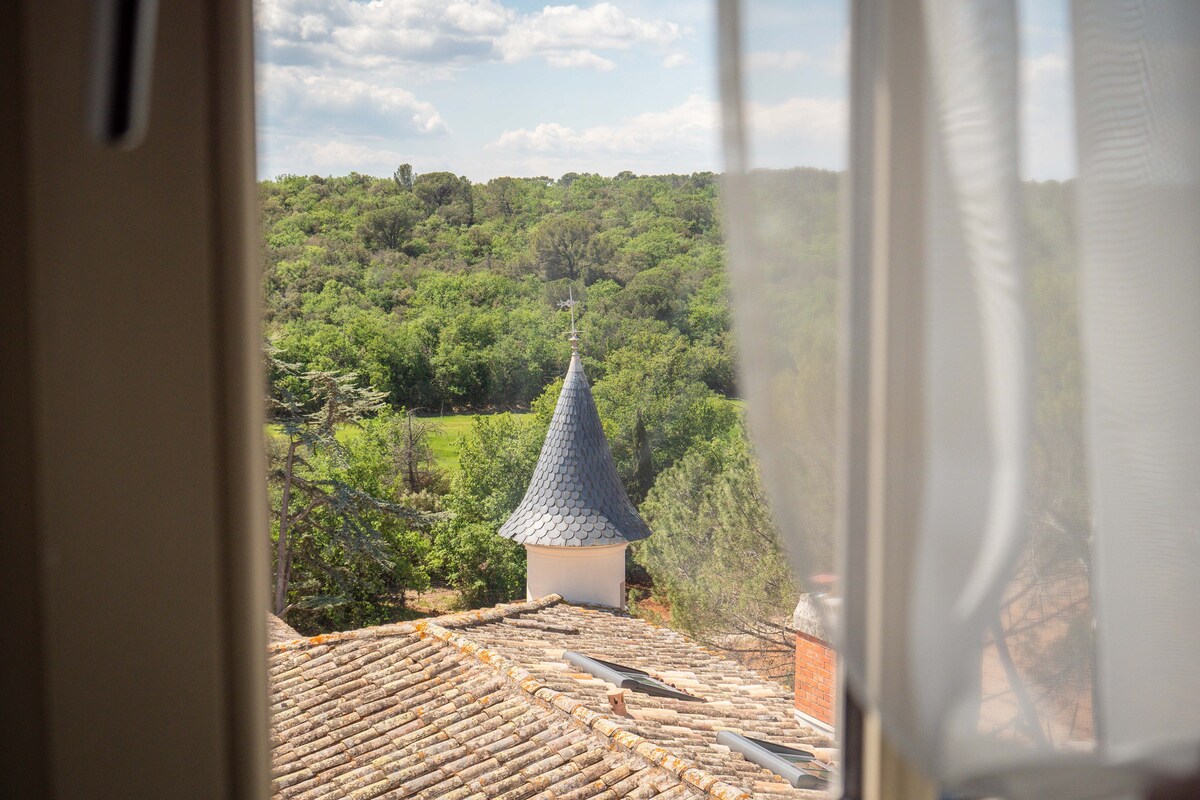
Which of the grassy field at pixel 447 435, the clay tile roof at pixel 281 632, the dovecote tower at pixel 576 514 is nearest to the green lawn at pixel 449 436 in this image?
the grassy field at pixel 447 435

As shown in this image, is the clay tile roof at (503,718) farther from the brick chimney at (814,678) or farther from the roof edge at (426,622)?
the brick chimney at (814,678)

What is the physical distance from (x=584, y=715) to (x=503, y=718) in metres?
0.23

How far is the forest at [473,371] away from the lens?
1.26 m

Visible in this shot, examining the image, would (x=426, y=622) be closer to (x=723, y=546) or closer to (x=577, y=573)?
(x=577, y=573)

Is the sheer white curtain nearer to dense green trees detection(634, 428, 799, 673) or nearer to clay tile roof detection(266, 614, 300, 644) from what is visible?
dense green trees detection(634, 428, 799, 673)

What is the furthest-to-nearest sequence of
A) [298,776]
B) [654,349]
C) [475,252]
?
[298,776] < [654,349] < [475,252]

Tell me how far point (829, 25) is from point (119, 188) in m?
0.31

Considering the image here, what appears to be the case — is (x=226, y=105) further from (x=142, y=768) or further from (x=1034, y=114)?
(x=1034, y=114)

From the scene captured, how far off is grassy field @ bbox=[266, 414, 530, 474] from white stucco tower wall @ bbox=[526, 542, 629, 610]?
32.4 inches

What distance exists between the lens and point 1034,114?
404 millimetres

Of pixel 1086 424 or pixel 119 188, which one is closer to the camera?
pixel 119 188

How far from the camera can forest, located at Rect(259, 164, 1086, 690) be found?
1261mm

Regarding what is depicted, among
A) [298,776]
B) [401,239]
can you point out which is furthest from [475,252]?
[298,776]

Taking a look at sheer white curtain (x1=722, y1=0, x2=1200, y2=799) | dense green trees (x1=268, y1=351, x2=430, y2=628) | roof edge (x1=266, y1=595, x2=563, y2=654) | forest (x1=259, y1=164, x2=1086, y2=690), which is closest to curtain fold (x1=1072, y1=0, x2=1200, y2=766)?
sheer white curtain (x1=722, y1=0, x2=1200, y2=799)
